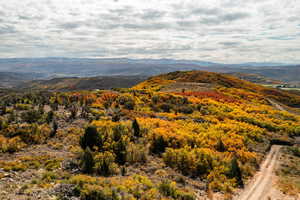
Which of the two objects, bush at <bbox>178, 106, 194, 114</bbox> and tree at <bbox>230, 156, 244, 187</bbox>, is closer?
tree at <bbox>230, 156, 244, 187</bbox>

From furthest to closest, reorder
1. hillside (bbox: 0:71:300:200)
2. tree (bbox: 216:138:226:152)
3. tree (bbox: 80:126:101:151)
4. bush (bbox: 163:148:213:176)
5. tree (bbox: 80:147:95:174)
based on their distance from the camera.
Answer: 1. tree (bbox: 216:138:226:152)
2. tree (bbox: 80:126:101:151)
3. bush (bbox: 163:148:213:176)
4. tree (bbox: 80:147:95:174)
5. hillside (bbox: 0:71:300:200)

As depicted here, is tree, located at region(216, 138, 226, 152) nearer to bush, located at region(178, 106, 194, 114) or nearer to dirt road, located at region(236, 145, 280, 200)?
dirt road, located at region(236, 145, 280, 200)

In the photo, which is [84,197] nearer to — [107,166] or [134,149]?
[107,166]

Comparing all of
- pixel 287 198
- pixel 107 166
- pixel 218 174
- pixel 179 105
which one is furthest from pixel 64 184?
pixel 179 105

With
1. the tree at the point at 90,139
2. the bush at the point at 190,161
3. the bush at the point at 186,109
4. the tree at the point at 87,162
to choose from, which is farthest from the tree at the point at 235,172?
the bush at the point at 186,109

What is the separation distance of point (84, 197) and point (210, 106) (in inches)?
992

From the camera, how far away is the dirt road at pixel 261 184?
10586mm

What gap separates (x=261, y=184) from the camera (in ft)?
38.7

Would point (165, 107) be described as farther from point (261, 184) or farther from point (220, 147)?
point (261, 184)

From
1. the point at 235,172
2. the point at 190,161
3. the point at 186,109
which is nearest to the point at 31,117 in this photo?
the point at 190,161

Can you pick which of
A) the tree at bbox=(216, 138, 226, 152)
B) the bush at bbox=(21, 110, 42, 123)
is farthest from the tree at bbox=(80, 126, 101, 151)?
the tree at bbox=(216, 138, 226, 152)

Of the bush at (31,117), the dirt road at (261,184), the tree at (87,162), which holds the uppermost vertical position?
the bush at (31,117)

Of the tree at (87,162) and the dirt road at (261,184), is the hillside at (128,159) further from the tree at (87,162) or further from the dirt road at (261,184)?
the dirt road at (261,184)

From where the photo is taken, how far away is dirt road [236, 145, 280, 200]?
1059cm
